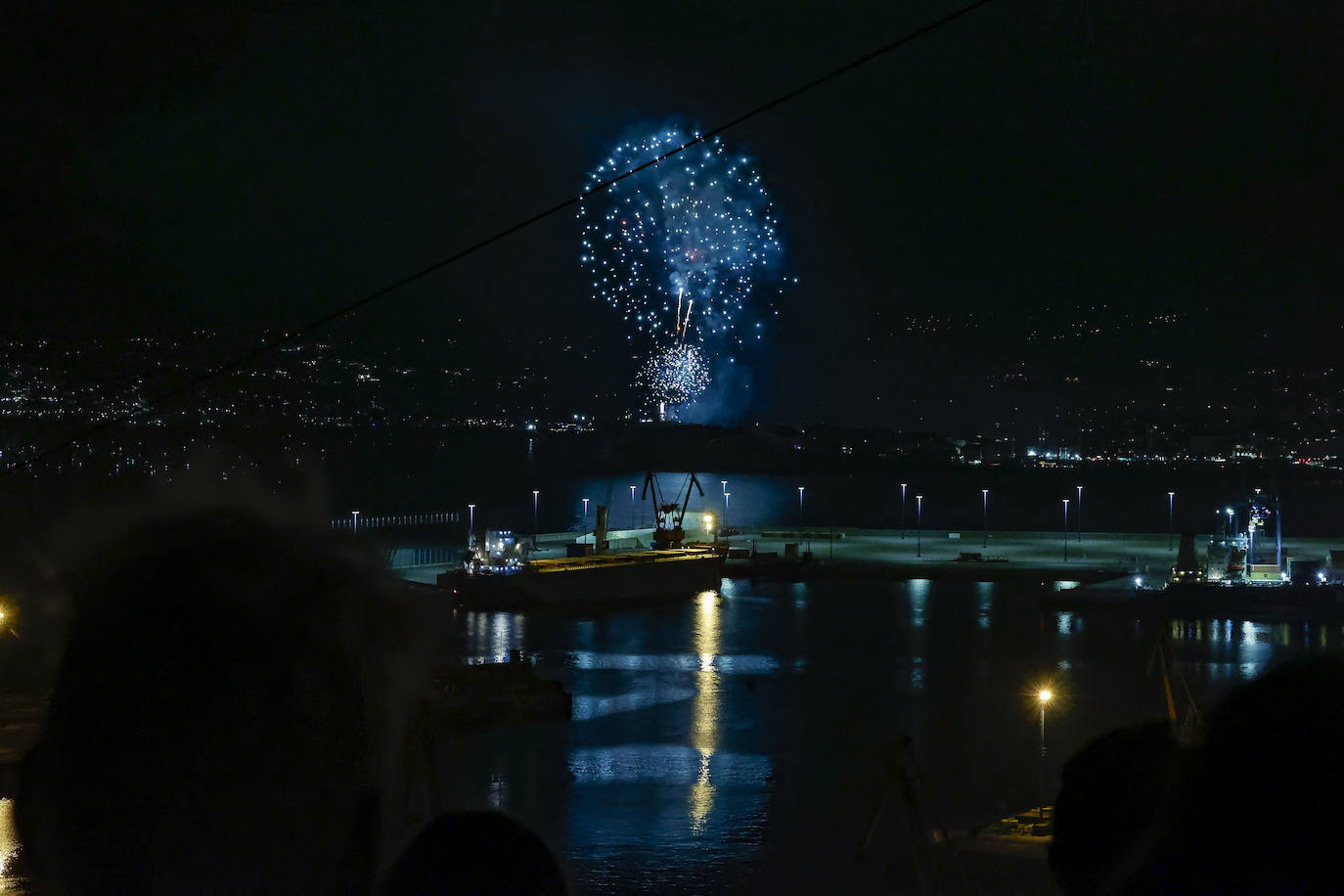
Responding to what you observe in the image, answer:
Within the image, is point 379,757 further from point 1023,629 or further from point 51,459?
point 51,459

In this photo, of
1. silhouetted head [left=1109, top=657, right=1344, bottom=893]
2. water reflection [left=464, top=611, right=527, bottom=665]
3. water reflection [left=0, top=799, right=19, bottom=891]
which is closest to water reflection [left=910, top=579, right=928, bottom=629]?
water reflection [left=464, top=611, right=527, bottom=665]

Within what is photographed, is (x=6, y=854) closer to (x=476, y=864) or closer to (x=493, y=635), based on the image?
(x=476, y=864)

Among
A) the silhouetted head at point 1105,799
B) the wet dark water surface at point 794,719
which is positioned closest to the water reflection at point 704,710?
the wet dark water surface at point 794,719

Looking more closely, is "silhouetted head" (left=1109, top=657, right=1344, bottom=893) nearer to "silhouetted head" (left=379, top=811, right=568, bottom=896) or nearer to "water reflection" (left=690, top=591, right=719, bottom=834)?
"silhouetted head" (left=379, top=811, right=568, bottom=896)

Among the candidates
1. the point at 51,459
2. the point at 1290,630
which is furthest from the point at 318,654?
the point at 51,459

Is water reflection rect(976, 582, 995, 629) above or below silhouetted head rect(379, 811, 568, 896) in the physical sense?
below

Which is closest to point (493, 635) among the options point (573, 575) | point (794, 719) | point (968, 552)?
Result: point (573, 575)
